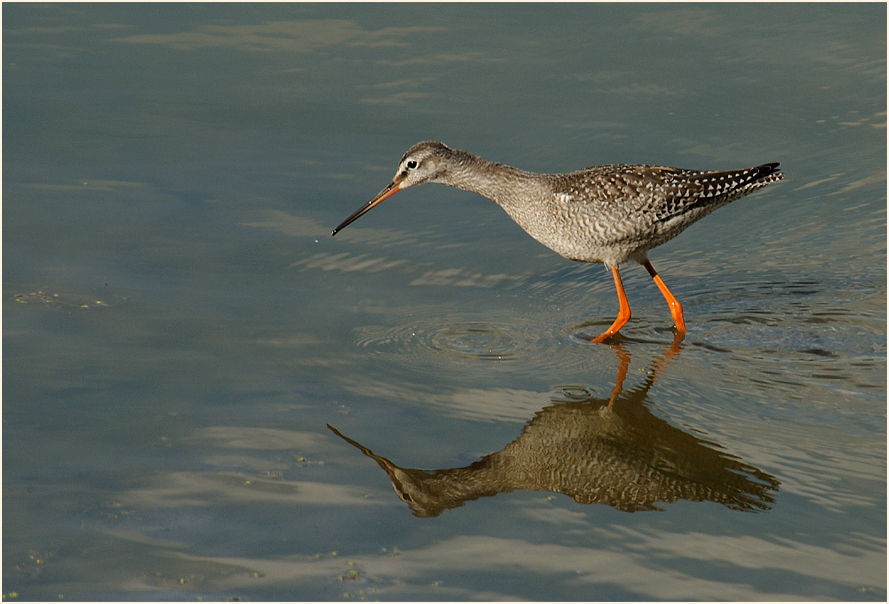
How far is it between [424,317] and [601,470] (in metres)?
2.69

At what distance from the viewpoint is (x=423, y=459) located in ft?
20.4

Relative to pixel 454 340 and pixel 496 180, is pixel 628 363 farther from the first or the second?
pixel 496 180

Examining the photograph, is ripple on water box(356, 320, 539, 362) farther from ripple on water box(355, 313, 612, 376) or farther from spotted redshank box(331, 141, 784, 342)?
spotted redshank box(331, 141, 784, 342)

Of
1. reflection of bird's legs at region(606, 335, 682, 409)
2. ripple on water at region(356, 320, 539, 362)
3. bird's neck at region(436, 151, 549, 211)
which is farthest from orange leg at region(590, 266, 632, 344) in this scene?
bird's neck at region(436, 151, 549, 211)

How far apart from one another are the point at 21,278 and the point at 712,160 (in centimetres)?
727

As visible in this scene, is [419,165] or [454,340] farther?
[419,165]

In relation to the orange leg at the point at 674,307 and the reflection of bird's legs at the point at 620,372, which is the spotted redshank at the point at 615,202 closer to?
the orange leg at the point at 674,307

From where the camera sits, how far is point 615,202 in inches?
325

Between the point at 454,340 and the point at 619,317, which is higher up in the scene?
the point at 619,317

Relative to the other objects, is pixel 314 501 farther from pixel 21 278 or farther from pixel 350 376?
pixel 21 278

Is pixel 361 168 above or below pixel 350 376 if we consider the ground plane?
above

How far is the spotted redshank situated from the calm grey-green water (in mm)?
651

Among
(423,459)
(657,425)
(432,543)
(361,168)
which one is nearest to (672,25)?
(361,168)

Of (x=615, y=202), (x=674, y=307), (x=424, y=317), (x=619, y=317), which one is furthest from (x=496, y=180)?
(x=674, y=307)
